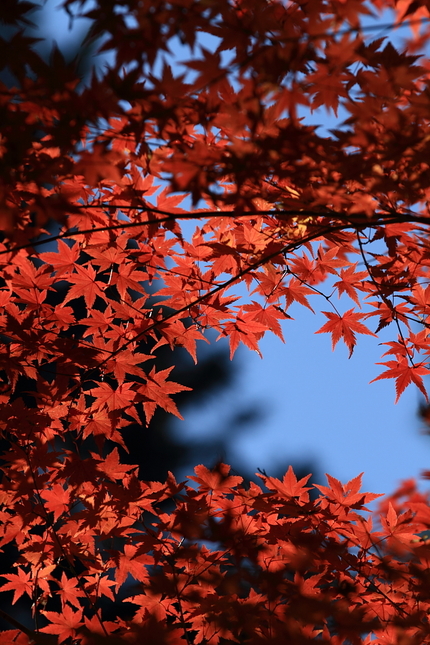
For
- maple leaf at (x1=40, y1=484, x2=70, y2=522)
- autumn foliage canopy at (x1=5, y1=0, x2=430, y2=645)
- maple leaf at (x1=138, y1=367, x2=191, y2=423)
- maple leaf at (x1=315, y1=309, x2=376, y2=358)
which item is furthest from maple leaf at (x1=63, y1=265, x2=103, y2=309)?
maple leaf at (x1=315, y1=309, x2=376, y2=358)

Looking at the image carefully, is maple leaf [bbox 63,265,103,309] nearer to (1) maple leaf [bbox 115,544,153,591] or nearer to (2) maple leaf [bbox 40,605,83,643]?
(1) maple leaf [bbox 115,544,153,591]

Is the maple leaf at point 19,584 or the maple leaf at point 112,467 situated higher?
the maple leaf at point 112,467

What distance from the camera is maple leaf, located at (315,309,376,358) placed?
2439mm

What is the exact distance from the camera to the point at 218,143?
2.05m

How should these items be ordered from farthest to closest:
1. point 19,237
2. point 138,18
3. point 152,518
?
point 152,518 → point 19,237 → point 138,18

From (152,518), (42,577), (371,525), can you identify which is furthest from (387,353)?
(152,518)

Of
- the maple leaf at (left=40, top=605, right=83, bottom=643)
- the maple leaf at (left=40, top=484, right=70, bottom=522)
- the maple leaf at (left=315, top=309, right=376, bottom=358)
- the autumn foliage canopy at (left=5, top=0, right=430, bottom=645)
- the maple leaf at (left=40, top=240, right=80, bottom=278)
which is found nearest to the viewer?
the autumn foliage canopy at (left=5, top=0, right=430, bottom=645)

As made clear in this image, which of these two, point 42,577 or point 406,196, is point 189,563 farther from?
point 406,196

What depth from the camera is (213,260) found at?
2381mm

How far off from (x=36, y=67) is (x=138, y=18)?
322 mm

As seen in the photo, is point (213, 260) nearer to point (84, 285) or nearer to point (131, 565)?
point (84, 285)

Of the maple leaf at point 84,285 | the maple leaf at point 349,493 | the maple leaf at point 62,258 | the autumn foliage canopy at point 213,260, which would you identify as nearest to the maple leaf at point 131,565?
the autumn foliage canopy at point 213,260

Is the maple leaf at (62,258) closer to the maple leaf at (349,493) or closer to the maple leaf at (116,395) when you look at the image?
the maple leaf at (116,395)

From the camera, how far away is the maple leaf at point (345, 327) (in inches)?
96.0
